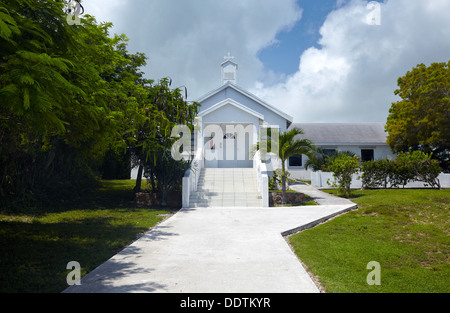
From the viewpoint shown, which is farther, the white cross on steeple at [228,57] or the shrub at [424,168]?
the white cross on steeple at [228,57]

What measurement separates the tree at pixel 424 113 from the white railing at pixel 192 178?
1608cm

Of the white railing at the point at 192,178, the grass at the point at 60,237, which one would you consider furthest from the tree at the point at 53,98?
the white railing at the point at 192,178

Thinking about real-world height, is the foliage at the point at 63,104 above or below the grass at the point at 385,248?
above

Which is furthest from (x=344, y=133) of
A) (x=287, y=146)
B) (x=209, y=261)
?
(x=209, y=261)

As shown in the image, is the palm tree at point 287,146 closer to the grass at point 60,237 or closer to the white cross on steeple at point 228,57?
the grass at point 60,237

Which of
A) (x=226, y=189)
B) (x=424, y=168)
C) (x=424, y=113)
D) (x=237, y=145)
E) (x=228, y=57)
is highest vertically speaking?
(x=228, y=57)

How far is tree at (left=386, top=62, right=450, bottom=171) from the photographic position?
22844 millimetres

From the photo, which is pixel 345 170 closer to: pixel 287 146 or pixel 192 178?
pixel 287 146

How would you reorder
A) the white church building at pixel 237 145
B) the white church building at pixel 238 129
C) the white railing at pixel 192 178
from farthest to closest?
the white church building at pixel 238 129 < the white church building at pixel 237 145 < the white railing at pixel 192 178

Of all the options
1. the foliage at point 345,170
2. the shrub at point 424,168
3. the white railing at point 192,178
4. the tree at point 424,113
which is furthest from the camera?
the tree at point 424,113

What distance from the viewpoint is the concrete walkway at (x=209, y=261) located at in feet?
15.9

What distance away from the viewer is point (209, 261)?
20.2 feet

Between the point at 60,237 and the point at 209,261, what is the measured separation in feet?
14.7
